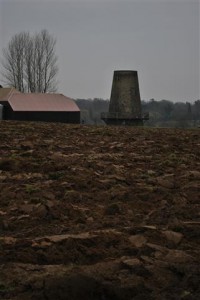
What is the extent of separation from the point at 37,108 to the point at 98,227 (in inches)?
1206

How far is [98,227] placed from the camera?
473 cm

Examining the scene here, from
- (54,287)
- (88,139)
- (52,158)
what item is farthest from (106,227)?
(88,139)

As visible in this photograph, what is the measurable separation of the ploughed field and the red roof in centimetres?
2682

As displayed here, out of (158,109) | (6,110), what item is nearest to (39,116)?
(6,110)

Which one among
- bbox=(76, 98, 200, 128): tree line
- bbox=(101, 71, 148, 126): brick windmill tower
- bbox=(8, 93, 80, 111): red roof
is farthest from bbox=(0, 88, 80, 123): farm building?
bbox=(76, 98, 200, 128): tree line

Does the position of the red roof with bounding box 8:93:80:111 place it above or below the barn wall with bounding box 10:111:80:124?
above

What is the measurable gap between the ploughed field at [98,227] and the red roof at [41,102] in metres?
26.8

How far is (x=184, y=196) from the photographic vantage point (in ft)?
19.2

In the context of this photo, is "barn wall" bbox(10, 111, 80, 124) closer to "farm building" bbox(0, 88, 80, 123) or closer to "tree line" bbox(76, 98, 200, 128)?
"farm building" bbox(0, 88, 80, 123)

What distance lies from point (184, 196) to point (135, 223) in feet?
3.75

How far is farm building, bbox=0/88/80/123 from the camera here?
34.3 metres

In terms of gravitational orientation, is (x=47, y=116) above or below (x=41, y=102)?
below

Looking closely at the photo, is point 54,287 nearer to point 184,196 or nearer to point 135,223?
point 135,223

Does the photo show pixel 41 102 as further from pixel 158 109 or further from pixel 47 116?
pixel 158 109
